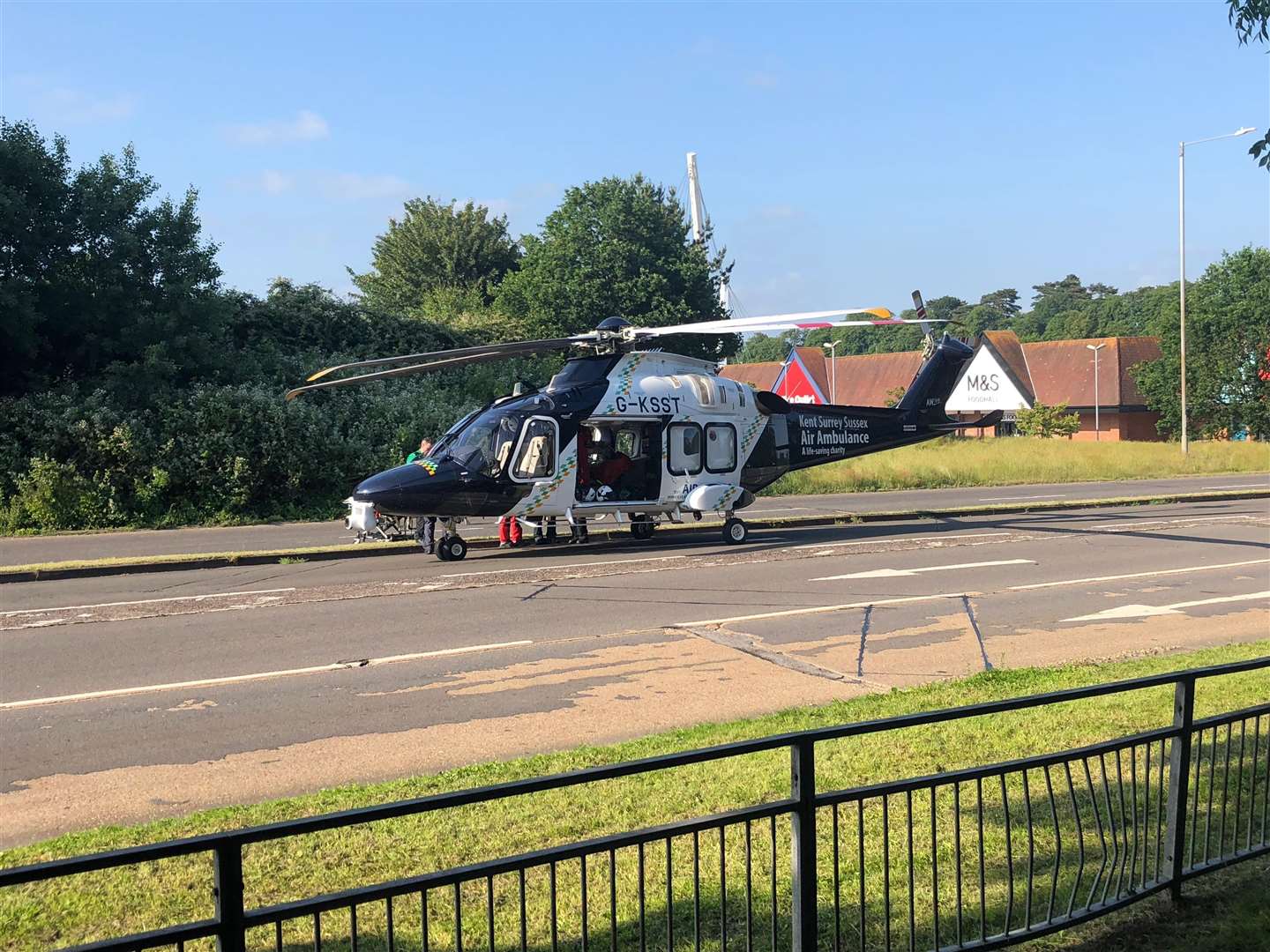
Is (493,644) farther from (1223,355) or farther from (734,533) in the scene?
(1223,355)

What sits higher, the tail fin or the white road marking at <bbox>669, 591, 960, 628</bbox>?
the tail fin

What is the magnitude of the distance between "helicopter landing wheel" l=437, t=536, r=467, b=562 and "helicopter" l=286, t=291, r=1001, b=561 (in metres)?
0.02

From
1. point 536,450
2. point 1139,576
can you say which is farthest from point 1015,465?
point 536,450

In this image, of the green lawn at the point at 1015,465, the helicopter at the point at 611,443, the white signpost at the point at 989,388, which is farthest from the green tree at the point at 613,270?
the helicopter at the point at 611,443

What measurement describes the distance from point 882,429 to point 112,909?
17601mm

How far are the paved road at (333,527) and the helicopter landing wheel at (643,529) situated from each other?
3.38m

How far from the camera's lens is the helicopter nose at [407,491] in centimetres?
1575

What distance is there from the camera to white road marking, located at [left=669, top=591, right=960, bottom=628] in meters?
11.9

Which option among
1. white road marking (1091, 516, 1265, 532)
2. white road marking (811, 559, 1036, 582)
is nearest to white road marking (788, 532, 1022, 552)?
white road marking (1091, 516, 1265, 532)

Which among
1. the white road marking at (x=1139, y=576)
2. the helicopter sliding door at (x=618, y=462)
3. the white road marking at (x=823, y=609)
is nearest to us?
the white road marking at (x=823, y=609)

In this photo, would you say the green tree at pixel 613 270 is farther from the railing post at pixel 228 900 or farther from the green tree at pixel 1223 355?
the railing post at pixel 228 900

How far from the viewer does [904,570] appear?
51.4ft

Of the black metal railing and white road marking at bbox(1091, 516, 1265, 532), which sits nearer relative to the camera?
the black metal railing

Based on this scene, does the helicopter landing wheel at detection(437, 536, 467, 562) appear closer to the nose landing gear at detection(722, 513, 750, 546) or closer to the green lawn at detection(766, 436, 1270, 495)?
the nose landing gear at detection(722, 513, 750, 546)
